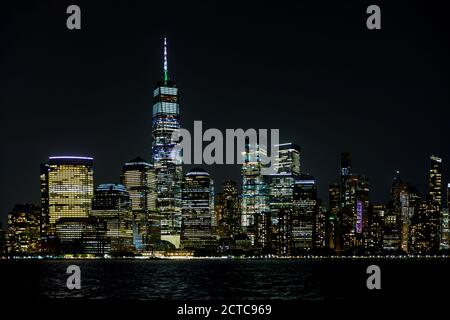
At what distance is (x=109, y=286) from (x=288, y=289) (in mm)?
26421

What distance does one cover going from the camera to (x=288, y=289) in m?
91.1

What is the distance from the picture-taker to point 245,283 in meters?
104
